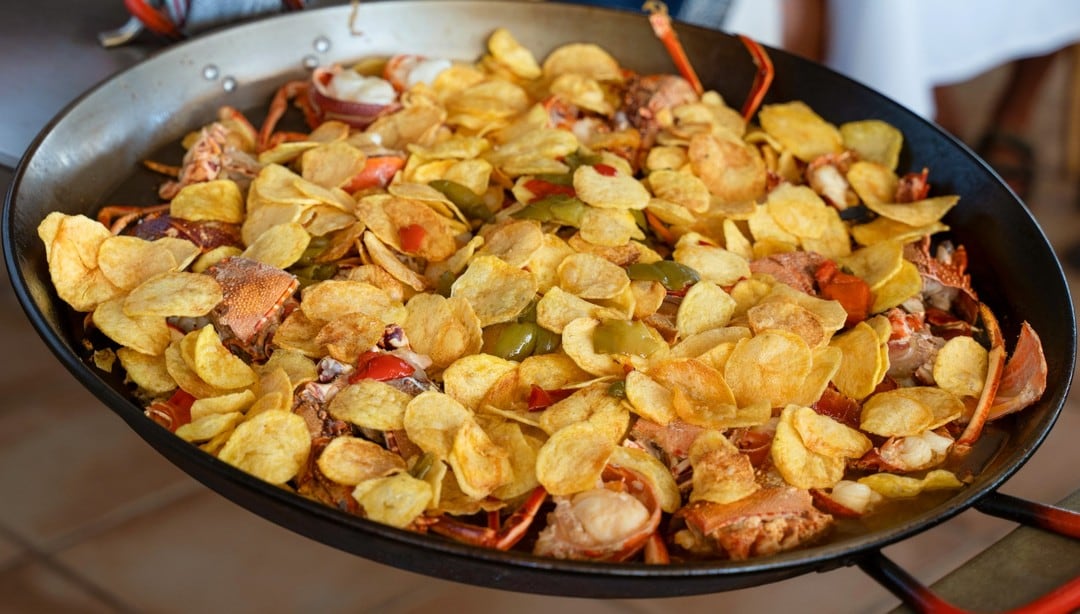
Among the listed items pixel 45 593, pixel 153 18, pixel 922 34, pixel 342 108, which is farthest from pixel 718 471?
pixel 922 34

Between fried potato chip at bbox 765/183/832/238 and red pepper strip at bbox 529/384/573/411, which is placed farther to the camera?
fried potato chip at bbox 765/183/832/238

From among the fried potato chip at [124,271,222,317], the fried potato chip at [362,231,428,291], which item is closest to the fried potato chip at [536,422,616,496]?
the fried potato chip at [362,231,428,291]

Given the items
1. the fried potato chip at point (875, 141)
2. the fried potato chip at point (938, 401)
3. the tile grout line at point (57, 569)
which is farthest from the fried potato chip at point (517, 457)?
the tile grout line at point (57, 569)

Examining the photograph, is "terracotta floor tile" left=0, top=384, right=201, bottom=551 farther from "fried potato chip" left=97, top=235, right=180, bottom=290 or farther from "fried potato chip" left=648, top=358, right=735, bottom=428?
"fried potato chip" left=648, top=358, right=735, bottom=428

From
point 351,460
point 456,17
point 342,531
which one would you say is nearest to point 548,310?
point 351,460

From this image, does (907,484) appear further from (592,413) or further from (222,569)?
(222,569)

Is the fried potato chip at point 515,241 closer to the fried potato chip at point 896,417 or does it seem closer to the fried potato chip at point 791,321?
the fried potato chip at point 791,321
